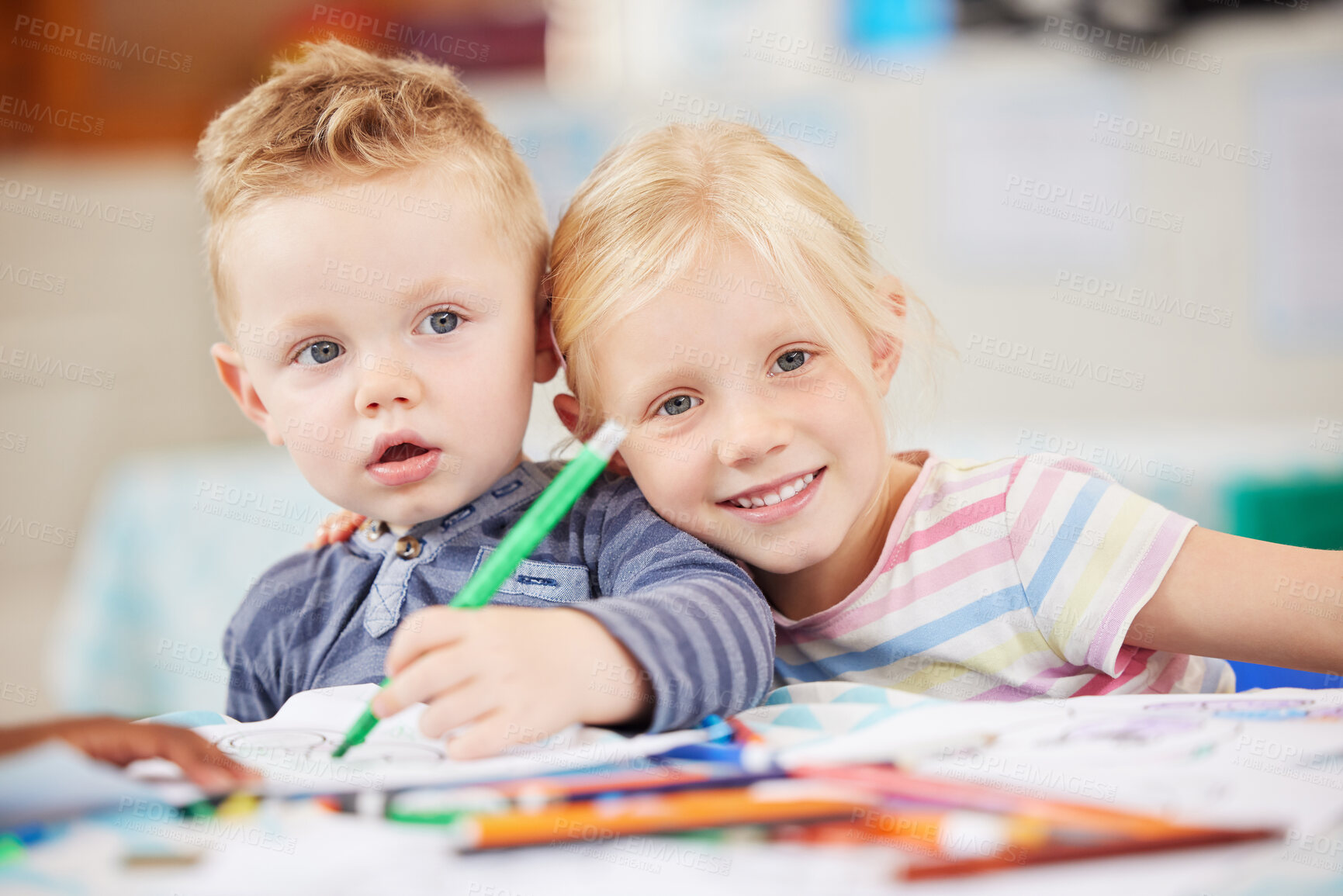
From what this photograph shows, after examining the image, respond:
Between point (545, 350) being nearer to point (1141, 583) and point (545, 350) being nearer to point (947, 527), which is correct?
point (947, 527)

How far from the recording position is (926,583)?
0.71 meters

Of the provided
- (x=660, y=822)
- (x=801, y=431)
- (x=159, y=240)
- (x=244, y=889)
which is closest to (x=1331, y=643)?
(x=801, y=431)

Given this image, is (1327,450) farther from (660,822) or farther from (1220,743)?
(660,822)

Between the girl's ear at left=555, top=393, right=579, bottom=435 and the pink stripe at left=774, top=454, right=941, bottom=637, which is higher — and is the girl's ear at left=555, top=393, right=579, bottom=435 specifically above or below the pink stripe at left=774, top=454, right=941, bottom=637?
above

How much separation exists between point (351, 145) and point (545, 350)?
0.62 ft

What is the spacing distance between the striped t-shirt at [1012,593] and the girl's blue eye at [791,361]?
135mm

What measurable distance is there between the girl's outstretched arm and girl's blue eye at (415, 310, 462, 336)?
47 cm

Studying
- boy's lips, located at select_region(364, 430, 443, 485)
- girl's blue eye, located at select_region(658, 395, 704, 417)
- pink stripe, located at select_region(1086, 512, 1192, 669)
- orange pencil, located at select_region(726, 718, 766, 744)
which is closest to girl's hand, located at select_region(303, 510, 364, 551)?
boy's lips, located at select_region(364, 430, 443, 485)

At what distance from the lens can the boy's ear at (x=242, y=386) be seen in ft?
2.57

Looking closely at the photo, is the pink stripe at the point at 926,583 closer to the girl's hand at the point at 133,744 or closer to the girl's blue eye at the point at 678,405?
the girl's blue eye at the point at 678,405

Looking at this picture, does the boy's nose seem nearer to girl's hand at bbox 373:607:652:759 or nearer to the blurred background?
girl's hand at bbox 373:607:652:759

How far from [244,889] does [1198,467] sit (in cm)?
154

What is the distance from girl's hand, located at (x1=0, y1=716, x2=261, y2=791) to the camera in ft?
1.47

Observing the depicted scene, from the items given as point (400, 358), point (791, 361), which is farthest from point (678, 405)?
point (400, 358)
